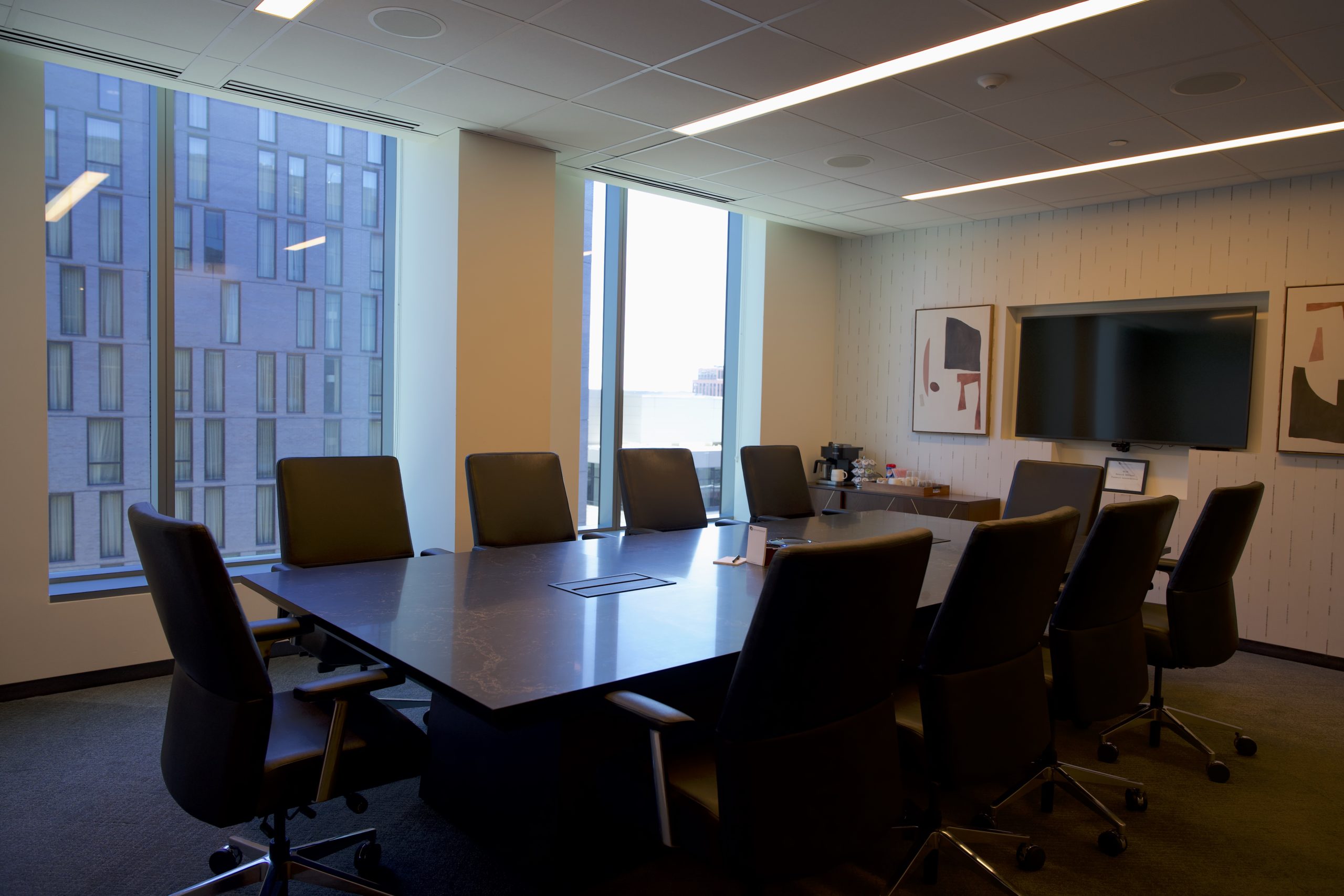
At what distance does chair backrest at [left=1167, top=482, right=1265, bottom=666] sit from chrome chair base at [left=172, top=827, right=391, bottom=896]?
2936 mm

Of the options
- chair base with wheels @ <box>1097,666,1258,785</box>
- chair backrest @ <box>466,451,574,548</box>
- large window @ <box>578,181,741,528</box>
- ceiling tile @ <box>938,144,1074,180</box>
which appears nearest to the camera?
chair base with wheels @ <box>1097,666,1258,785</box>

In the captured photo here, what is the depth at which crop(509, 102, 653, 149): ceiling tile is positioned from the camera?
171 inches

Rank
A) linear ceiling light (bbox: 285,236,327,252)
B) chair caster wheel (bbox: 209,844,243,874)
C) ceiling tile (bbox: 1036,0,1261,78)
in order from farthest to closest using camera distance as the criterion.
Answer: linear ceiling light (bbox: 285,236,327,252), ceiling tile (bbox: 1036,0,1261,78), chair caster wheel (bbox: 209,844,243,874)

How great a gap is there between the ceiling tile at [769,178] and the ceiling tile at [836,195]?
10 centimetres

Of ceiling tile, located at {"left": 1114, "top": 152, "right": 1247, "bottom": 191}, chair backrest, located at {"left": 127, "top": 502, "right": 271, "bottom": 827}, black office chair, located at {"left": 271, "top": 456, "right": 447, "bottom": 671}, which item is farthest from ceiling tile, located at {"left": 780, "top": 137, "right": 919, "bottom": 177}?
chair backrest, located at {"left": 127, "top": 502, "right": 271, "bottom": 827}

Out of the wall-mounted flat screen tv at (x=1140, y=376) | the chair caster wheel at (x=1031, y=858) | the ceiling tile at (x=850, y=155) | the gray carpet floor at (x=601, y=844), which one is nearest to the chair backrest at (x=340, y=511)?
the gray carpet floor at (x=601, y=844)

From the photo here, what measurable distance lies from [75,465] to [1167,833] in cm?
506

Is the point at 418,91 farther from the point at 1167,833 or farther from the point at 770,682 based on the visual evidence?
the point at 1167,833

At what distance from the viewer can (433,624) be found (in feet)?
7.41

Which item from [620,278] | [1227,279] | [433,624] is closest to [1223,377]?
[1227,279]

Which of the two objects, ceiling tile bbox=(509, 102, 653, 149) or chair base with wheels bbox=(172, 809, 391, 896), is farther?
ceiling tile bbox=(509, 102, 653, 149)

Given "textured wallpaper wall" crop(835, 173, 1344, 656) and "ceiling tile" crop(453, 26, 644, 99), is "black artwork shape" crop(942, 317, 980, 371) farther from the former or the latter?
"ceiling tile" crop(453, 26, 644, 99)

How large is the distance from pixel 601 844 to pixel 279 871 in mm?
842

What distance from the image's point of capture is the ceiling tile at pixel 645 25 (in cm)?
312
